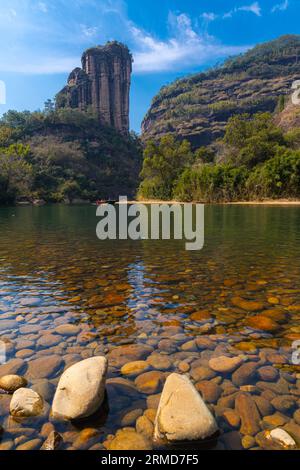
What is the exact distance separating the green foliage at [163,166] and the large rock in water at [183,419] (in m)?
59.9

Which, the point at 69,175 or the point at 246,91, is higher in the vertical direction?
the point at 246,91

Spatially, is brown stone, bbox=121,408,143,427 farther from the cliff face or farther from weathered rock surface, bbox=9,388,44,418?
the cliff face

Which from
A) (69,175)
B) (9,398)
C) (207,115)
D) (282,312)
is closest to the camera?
(9,398)

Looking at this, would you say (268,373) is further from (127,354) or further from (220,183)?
(220,183)

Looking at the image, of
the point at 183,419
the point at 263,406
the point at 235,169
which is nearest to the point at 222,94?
the point at 235,169

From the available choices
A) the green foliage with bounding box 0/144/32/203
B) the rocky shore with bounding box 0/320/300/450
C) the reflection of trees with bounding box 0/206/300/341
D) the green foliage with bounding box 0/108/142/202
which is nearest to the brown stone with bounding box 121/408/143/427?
the rocky shore with bounding box 0/320/300/450

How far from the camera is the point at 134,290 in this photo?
19.9 ft

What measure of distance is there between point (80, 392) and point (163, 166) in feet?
205

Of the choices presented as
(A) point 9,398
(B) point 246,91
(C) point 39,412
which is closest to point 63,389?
(C) point 39,412

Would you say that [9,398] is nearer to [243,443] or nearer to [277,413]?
[243,443]

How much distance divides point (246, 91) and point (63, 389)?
170 metres

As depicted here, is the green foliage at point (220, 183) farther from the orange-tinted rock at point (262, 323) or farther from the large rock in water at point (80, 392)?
the large rock in water at point (80, 392)

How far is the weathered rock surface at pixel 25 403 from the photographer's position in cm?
257
